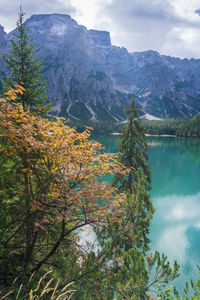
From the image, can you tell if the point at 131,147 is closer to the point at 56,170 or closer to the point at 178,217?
Result: the point at 56,170

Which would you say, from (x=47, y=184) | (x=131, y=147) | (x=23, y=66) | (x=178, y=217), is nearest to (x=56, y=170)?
(x=47, y=184)

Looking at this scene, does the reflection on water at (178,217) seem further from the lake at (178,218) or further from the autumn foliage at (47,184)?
the autumn foliage at (47,184)

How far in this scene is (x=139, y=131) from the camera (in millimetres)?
15336

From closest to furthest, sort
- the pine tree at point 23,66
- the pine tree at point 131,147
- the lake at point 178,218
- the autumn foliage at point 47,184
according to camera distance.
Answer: the autumn foliage at point 47,184, the pine tree at point 23,66, the pine tree at point 131,147, the lake at point 178,218

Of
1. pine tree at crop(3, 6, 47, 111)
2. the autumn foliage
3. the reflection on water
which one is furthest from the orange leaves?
the reflection on water

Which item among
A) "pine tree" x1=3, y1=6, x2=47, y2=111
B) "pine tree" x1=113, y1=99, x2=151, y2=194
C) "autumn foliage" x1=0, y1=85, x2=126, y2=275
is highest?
"pine tree" x1=3, y1=6, x2=47, y2=111

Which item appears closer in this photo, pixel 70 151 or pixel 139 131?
pixel 70 151

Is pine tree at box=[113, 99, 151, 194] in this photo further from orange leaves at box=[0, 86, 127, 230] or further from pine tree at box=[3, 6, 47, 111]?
orange leaves at box=[0, 86, 127, 230]

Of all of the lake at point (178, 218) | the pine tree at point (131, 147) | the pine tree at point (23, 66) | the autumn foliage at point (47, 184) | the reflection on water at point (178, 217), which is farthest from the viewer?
the reflection on water at point (178, 217)

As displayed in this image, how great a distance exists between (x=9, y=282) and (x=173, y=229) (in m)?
21.3

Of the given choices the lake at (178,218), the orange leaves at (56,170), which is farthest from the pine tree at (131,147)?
the orange leaves at (56,170)

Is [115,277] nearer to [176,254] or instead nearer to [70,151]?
[70,151]

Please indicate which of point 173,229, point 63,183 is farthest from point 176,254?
point 63,183

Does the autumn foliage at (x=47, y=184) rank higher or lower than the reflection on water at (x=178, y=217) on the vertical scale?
higher
